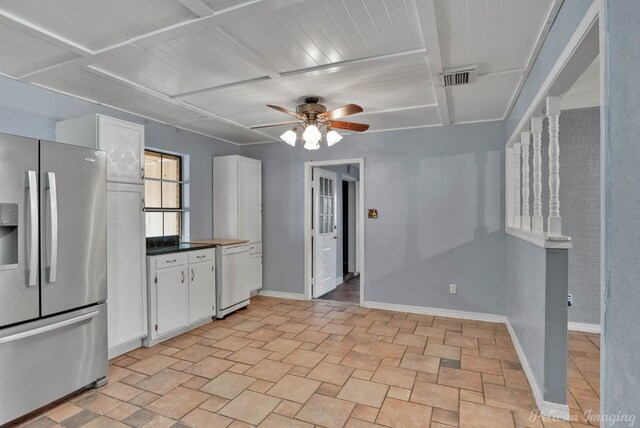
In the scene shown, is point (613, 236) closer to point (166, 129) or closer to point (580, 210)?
point (580, 210)

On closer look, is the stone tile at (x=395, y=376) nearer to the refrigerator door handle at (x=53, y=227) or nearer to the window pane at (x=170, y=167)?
the refrigerator door handle at (x=53, y=227)

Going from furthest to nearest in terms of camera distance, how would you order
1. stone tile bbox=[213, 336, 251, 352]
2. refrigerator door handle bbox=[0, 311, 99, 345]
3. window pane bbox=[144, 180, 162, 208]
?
window pane bbox=[144, 180, 162, 208], stone tile bbox=[213, 336, 251, 352], refrigerator door handle bbox=[0, 311, 99, 345]

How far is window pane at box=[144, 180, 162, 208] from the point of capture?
13.5 ft

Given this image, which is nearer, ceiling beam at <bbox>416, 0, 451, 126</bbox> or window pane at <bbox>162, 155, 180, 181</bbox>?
ceiling beam at <bbox>416, 0, 451, 126</bbox>

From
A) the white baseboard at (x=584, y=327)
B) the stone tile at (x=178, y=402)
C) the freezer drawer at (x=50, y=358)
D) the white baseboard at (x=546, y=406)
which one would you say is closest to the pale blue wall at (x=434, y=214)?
the white baseboard at (x=584, y=327)

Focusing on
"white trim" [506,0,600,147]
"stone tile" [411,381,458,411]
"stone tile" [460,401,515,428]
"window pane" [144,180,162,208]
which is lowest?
"stone tile" [411,381,458,411]

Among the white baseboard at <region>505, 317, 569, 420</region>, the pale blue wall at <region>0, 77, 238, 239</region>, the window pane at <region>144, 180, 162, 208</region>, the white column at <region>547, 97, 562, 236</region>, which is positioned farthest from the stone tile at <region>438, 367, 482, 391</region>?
the window pane at <region>144, 180, 162, 208</region>

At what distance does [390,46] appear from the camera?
2.34 metres

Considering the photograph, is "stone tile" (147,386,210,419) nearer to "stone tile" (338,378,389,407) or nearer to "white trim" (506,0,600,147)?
"stone tile" (338,378,389,407)

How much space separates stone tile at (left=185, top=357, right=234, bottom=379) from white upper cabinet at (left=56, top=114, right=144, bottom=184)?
71.6 inches

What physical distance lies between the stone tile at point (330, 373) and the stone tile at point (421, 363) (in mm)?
526

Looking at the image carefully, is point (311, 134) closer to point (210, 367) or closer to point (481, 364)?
point (210, 367)

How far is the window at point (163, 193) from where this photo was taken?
13.6 feet

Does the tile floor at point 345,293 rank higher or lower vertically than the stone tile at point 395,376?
lower
